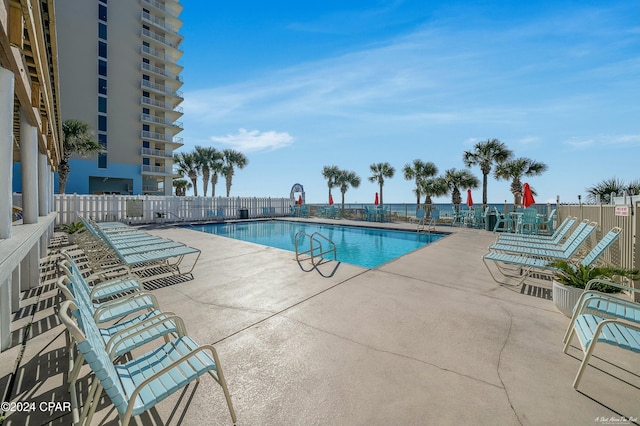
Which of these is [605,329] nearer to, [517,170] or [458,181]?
[517,170]

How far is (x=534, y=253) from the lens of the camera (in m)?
5.02

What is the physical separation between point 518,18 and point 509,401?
33.2 feet

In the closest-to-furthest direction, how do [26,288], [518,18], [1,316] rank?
[1,316], [26,288], [518,18]

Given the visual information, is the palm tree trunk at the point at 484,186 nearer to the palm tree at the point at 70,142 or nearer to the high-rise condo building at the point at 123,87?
the palm tree at the point at 70,142

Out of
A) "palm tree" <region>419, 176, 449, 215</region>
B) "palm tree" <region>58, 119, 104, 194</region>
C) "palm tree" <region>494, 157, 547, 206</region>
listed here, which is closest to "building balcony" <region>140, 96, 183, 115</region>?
"palm tree" <region>58, 119, 104, 194</region>

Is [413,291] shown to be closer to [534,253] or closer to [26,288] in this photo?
[534,253]

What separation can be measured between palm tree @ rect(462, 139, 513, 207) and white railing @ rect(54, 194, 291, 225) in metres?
15.8

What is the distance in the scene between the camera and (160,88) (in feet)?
111

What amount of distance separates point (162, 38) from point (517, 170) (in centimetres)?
4346

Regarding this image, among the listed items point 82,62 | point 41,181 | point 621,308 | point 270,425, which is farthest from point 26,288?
point 82,62

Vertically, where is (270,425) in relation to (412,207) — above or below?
below

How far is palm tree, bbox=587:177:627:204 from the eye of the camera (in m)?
16.2

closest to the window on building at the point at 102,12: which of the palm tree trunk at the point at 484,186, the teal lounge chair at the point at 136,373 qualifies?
the teal lounge chair at the point at 136,373

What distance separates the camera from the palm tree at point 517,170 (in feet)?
56.4
